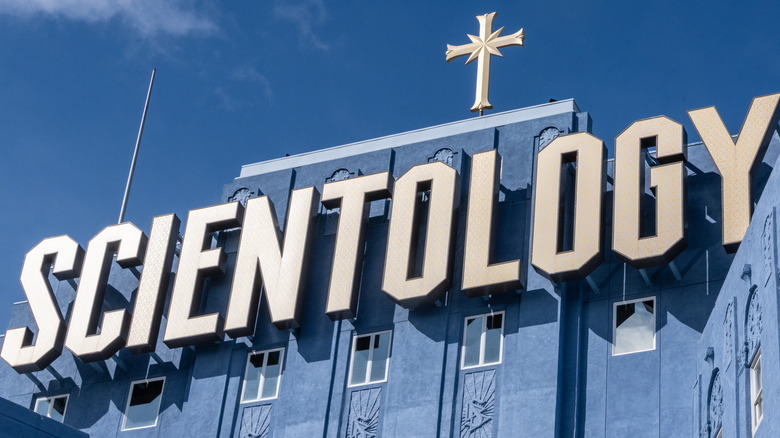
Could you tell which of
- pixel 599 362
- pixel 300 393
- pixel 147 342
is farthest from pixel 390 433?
pixel 147 342

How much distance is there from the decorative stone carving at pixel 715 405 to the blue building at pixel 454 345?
0.27ft

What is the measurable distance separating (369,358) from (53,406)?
11.2 m

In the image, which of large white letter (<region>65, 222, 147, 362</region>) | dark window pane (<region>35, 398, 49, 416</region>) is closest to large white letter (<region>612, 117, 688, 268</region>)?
large white letter (<region>65, 222, 147, 362</region>)

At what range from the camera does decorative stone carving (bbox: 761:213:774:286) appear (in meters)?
26.6

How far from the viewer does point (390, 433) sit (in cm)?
3697

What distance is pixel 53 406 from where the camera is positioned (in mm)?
43688

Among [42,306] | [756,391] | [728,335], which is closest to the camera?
[756,391]

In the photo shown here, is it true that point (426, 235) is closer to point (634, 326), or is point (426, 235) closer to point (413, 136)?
point (413, 136)

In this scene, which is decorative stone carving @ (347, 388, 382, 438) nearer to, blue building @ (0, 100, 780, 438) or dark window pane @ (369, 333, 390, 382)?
blue building @ (0, 100, 780, 438)

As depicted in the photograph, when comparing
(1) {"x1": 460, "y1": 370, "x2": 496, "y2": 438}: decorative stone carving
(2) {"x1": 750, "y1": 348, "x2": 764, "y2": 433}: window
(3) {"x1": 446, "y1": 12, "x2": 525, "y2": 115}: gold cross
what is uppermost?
(3) {"x1": 446, "y1": 12, "x2": 525, "y2": 115}: gold cross

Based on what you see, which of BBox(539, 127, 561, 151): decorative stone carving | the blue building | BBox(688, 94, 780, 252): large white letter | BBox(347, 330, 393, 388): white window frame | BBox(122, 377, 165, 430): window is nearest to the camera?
the blue building

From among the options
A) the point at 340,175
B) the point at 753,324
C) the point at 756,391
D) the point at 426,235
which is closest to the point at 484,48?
the point at 340,175

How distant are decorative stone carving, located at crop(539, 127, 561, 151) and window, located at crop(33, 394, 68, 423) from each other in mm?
16773

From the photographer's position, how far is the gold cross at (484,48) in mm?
43469
